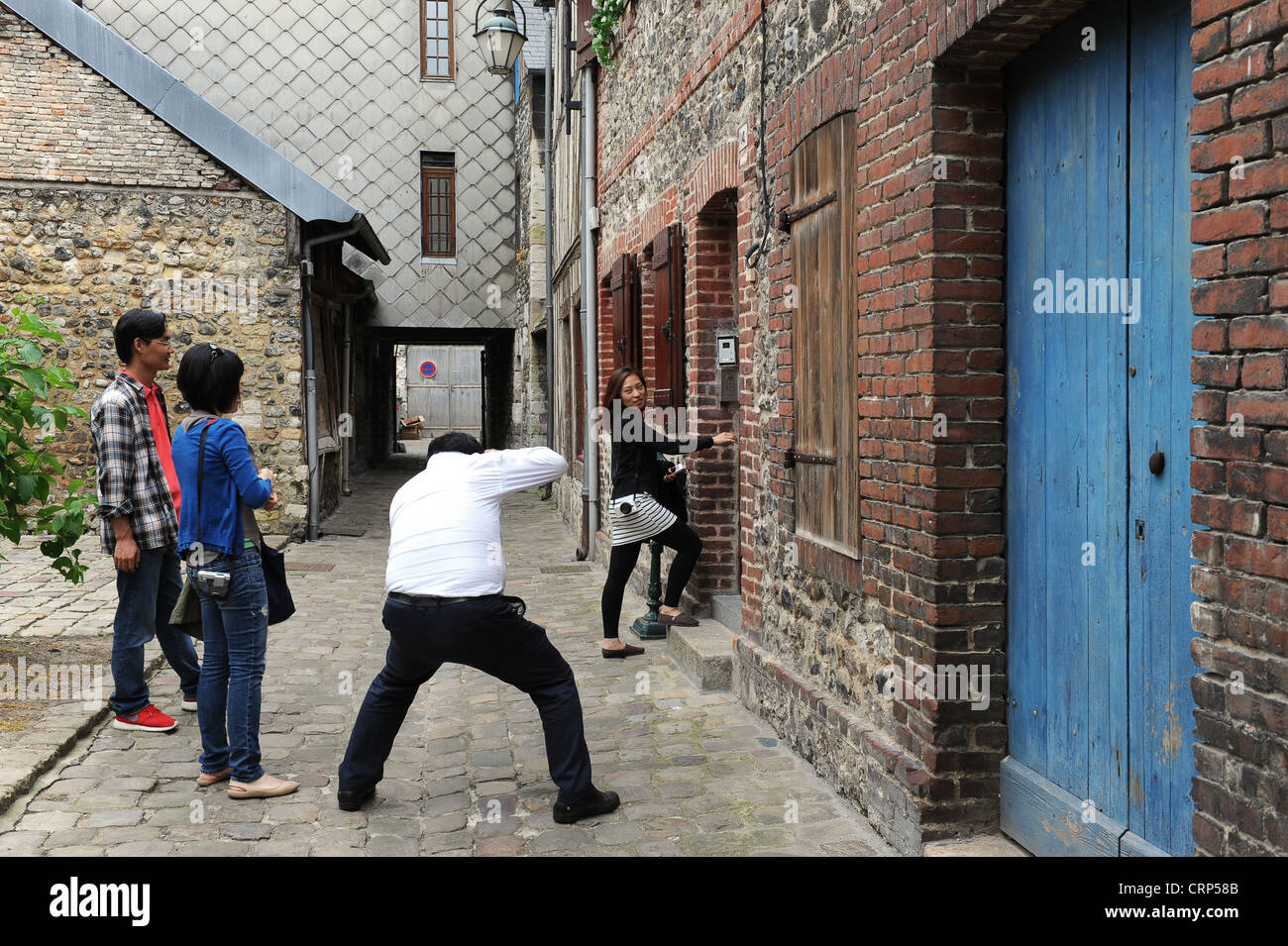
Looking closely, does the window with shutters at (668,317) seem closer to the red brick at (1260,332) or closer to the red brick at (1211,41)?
the red brick at (1211,41)

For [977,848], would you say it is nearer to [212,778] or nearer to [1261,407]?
[1261,407]

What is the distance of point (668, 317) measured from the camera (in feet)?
24.9

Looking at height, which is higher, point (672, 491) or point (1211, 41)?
point (1211, 41)

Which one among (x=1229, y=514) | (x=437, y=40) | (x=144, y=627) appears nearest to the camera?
(x=1229, y=514)

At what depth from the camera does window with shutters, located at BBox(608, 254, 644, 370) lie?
28.7 feet

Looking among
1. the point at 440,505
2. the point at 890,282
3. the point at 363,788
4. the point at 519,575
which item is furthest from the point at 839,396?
the point at 519,575

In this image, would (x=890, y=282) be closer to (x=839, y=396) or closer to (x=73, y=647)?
(x=839, y=396)

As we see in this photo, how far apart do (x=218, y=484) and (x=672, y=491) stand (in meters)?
3.13

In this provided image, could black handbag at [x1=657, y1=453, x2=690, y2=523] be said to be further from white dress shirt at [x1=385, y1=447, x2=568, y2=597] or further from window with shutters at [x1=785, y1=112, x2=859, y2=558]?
white dress shirt at [x1=385, y1=447, x2=568, y2=597]

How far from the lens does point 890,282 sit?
152 inches

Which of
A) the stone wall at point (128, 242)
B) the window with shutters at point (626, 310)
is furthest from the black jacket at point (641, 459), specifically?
the stone wall at point (128, 242)

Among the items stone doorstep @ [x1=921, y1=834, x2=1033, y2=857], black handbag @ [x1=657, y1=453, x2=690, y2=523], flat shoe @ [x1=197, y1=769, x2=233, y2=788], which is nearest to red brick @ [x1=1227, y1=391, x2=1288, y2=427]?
stone doorstep @ [x1=921, y1=834, x2=1033, y2=857]

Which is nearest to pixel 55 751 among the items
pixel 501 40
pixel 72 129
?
pixel 72 129

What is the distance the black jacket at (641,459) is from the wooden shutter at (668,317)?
3.21 feet
